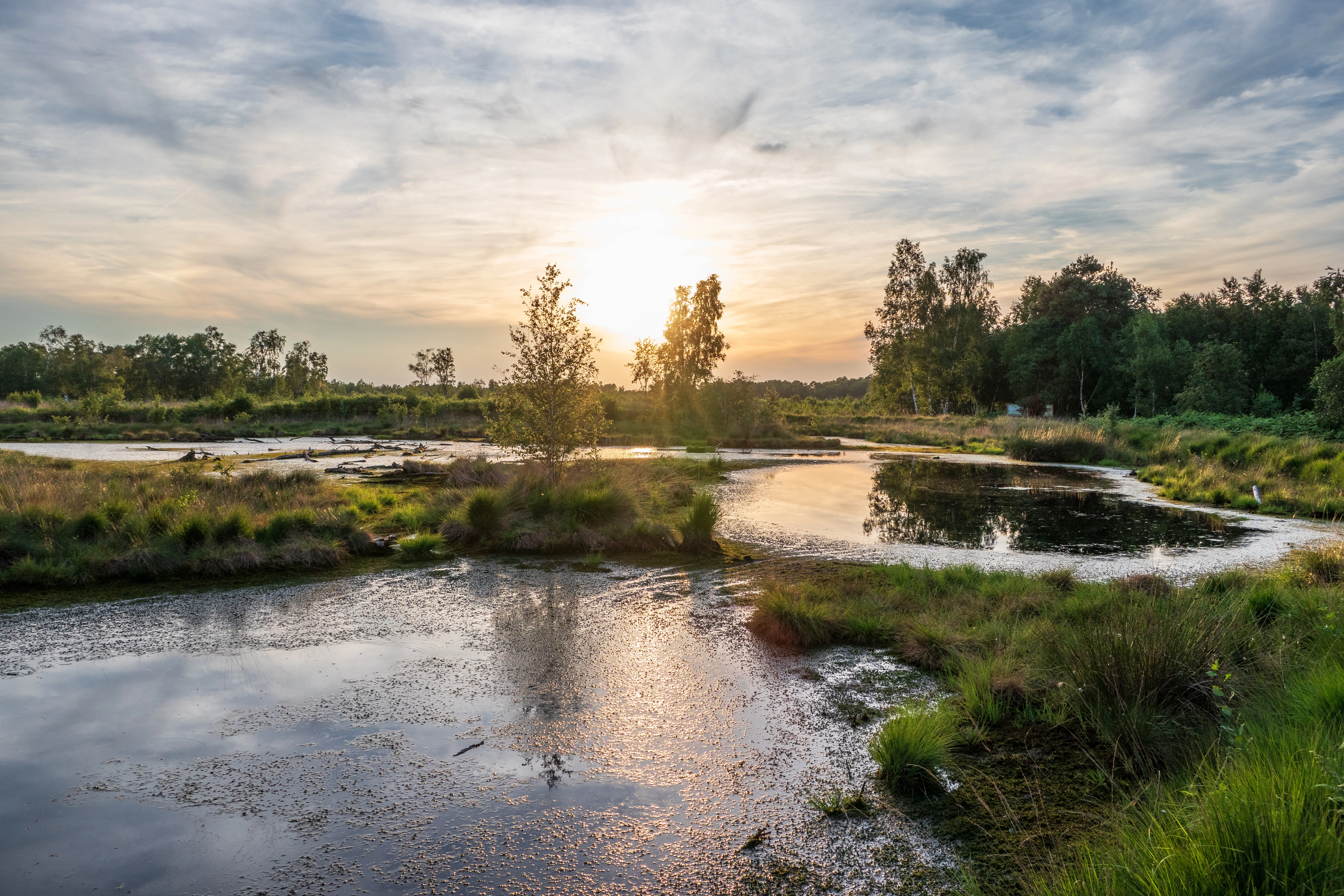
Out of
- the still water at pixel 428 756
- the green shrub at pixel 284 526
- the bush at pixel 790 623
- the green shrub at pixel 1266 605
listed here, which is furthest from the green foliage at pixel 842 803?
the green shrub at pixel 284 526

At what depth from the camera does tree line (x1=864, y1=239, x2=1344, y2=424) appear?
48562 millimetres

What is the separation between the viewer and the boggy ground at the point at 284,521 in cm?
1010

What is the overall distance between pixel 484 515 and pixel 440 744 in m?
8.09

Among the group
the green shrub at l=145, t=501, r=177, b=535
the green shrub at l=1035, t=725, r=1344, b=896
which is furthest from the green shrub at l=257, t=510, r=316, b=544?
the green shrub at l=1035, t=725, r=1344, b=896

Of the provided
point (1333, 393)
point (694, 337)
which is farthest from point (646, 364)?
point (1333, 393)

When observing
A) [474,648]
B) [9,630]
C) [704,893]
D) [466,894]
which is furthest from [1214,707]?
[9,630]

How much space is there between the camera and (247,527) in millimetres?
11234

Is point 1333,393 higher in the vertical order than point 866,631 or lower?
higher

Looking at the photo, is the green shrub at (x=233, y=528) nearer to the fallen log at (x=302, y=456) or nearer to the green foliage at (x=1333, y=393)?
the fallen log at (x=302, y=456)

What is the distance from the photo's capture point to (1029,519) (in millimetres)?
16516

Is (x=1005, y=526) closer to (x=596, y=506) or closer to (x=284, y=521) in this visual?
(x=596, y=506)

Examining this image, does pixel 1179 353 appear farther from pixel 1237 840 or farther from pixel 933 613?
pixel 1237 840

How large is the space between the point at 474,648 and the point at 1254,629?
25.4ft

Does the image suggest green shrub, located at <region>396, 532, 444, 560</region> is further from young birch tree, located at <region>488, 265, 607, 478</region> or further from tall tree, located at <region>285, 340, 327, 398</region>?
tall tree, located at <region>285, 340, 327, 398</region>
